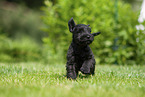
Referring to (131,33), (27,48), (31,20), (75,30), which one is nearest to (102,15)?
(131,33)

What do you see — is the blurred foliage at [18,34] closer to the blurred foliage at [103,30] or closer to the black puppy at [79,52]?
the blurred foliage at [103,30]

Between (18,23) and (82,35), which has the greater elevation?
(18,23)

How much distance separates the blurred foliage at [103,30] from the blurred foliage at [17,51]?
1.56 m

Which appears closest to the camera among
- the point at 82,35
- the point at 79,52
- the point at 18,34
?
the point at 82,35

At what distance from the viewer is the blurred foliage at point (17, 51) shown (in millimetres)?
9591

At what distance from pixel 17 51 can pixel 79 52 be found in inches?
269

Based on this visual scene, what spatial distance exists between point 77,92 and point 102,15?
6987 mm

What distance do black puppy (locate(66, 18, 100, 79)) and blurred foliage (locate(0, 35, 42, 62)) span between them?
21.1 ft

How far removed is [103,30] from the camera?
8.93 meters

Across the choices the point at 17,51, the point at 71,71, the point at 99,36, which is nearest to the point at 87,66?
the point at 71,71

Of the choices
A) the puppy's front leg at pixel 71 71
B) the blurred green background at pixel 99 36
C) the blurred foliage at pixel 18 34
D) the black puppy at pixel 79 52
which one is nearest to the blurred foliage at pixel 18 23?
the blurred foliage at pixel 18 34

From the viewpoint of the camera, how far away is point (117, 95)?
2.57m

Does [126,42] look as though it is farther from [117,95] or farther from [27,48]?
[117,95]

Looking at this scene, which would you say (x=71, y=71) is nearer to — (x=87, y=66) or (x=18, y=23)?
(x=87, y=66)
